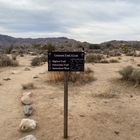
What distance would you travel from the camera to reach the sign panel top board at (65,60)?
30.2 ft

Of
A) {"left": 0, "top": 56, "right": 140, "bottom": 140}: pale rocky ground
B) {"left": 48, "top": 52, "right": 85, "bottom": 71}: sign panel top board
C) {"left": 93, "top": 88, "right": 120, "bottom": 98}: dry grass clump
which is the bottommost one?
{"left": 0, "top": 56, "right": 140, "bottom": 140}: pale rocky ground

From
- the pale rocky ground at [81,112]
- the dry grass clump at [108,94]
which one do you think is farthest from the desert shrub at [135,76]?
the dry grass clump at [108,94]

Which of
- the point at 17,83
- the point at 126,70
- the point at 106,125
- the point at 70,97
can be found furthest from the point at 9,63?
the point at 106,125

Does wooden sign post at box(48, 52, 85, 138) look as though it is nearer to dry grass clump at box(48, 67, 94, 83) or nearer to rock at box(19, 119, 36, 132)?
rock at box(19, 119, 36, 132)

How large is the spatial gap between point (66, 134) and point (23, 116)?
7.78 feet

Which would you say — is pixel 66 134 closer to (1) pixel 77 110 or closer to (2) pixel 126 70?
(1) pixel 77 110

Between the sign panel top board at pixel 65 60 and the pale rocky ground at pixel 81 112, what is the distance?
1.82 meters

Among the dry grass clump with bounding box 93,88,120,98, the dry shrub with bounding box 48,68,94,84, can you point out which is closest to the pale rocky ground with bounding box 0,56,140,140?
the dry grass clump with bounding box 93,88,120,98

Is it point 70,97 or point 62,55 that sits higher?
point 62,55

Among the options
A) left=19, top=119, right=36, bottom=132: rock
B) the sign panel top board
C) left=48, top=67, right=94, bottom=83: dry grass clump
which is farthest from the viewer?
left=48, top=67, right=94, bottom=83: dry grass clump

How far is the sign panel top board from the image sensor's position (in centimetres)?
922

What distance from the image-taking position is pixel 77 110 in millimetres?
11898

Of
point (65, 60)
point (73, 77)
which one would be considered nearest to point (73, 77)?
point (73, 77)

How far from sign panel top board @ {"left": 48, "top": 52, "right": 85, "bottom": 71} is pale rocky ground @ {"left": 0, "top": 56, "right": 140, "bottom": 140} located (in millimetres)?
1819
